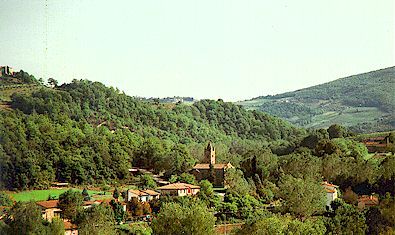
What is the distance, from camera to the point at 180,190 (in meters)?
22.1

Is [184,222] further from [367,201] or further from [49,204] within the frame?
[367,201]

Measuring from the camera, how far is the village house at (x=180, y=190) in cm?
2192

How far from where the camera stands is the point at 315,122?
2936 inches

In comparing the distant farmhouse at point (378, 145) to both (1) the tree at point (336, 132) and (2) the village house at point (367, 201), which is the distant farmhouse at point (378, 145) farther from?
(2) the village house at point (367, 201)

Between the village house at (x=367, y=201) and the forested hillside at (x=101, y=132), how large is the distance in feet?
31.8

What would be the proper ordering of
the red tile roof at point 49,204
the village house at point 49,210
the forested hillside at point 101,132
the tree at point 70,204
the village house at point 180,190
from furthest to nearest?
the forested hillside at point 101,132
the village house at point 180,190
the red tile roof at point 49,204
the tree at point 70,204
the village house at point 49,210

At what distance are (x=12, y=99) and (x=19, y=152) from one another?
12032 mm

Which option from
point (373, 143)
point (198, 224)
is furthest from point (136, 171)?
point (198, 224)

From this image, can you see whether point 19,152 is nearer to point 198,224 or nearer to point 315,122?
point 198,224

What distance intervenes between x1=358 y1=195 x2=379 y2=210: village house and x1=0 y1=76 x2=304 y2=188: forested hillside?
9.70 m

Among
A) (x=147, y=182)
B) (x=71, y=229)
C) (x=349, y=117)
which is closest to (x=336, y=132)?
(x=147, y=182)

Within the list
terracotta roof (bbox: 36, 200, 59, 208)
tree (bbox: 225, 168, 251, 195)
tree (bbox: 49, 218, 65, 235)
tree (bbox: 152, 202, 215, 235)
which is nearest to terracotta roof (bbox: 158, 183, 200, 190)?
tree (bbox: 225, 168, 251, 195)

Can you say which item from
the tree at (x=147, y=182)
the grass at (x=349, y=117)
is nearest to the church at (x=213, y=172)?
the tree at (x=147, y=182)

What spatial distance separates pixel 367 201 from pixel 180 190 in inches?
263
